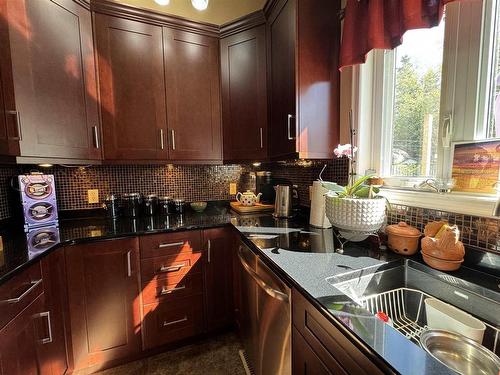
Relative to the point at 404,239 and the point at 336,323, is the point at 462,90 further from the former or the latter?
the point at 336,323

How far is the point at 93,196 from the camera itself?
6.08ft

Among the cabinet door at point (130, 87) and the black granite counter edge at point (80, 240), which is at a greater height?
the cabinet door at point (130, 87)

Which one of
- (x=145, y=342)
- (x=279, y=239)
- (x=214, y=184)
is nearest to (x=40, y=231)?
(x=145, y=342)

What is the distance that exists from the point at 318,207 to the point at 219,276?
83cm

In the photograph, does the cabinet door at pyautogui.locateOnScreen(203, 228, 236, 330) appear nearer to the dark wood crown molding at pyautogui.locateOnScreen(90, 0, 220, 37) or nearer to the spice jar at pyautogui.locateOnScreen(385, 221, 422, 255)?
the spice jar at pyautogui.locateOnScreen(385, 221, 422, 255)

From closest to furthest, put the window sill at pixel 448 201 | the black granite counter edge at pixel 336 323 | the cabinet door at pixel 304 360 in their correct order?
the black granite counter edge at pixel 336 323, the cabinet door at pixel 304 360, the window sill at pixel 448 201

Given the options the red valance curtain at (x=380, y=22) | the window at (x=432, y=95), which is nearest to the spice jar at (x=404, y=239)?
the window at (x=432, y=95)

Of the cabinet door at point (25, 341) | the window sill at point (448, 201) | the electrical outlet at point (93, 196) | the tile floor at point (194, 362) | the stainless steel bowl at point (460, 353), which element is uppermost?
the window sill at point (448, 201)

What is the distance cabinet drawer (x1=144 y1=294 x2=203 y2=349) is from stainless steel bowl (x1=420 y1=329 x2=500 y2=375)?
1323 millimetres

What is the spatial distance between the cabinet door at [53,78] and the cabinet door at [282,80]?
1184mm

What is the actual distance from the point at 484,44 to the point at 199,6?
4.28 ft

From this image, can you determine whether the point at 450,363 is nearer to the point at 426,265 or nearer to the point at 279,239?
the point at 426,265

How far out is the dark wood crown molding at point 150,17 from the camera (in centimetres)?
153

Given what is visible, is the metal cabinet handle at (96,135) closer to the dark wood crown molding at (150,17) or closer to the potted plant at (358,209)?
the dark wood crown molding at (150,17)
